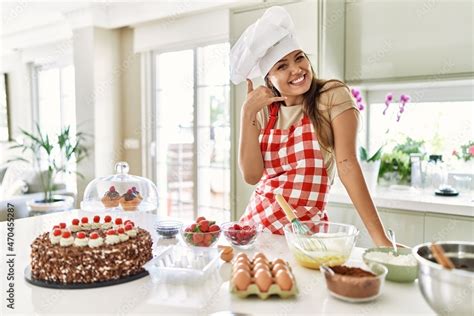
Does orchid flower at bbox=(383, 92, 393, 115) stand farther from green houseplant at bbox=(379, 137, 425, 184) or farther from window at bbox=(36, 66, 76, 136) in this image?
window at bbox=(36, 66, 76, 136)

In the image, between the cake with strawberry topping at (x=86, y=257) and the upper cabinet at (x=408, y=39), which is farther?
the upper cabinet at (x=408, y=39)

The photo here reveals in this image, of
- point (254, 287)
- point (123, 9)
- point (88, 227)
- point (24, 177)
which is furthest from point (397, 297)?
point (24, 177)

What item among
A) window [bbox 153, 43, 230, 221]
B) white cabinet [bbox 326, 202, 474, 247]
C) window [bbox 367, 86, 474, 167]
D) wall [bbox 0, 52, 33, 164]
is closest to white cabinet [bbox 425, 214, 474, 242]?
white cabinet [bbox 326, 202, 474, 247]

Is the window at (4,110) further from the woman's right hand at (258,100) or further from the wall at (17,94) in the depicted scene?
the woman's right hand at (258,100)

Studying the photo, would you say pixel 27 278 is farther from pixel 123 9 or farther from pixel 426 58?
pixel 123 9

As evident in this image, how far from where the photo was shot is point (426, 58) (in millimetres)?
2438

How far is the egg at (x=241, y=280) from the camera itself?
0.93 m

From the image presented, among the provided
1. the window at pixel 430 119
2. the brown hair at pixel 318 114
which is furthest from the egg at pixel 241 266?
the window at pixel 430 119

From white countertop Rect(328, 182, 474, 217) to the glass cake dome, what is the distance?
1201 mm

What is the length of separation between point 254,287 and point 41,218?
4.15 ft

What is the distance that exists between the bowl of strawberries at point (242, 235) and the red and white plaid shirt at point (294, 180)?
0.22m

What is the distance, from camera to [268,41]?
147 cm

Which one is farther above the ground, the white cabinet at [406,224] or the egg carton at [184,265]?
the egg carton at [184,265]

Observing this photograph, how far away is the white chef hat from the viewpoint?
1461mm
